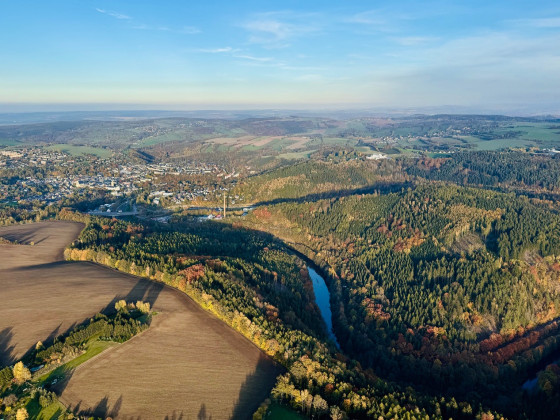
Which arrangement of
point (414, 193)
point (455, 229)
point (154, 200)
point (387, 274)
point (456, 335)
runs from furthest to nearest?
point (154, 200) < point (414, 193) < point (455, 229) < point (387, 274) < point (456, 335)

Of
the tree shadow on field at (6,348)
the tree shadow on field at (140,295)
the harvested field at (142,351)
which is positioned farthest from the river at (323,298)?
the tree shadow on field at (6,348)

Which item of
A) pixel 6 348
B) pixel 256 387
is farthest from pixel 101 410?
pixel 6 348

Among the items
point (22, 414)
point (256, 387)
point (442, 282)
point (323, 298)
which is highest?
point (22, 414)

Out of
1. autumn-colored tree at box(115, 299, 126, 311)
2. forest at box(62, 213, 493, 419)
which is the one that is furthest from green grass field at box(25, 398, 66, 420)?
forest at box(62, 213, 493, 419)

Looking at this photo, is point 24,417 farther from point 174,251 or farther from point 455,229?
point 455,229

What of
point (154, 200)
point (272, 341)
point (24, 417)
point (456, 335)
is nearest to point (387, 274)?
point (456, 335)

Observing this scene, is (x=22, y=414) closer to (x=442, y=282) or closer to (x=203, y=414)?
(x=203, y=414)
